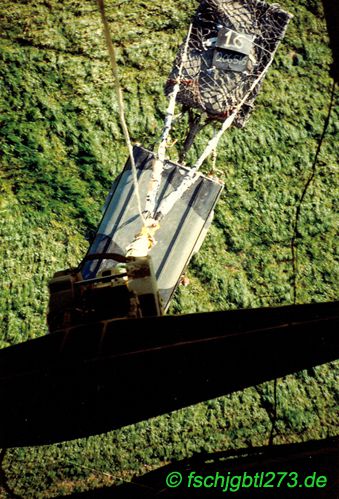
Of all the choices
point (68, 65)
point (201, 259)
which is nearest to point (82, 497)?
point (201, 259)

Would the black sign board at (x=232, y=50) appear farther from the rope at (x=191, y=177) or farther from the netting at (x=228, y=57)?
the rope at (x=191, y=177)

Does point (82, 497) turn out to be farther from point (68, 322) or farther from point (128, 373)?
point (128, 373)

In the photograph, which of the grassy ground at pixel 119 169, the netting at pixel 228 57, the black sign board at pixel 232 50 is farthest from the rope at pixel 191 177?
the grassy ground at pixel 119 169

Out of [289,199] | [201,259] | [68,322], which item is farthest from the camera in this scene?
[289,199]

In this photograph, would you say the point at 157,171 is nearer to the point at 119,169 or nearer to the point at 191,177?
the point at 191,177

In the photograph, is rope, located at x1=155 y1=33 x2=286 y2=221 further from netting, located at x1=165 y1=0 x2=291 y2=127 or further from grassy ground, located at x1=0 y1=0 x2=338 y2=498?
grassy ground, located at x1=0 y1=0 x2=338 y2=498

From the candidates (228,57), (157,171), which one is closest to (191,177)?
(157,171)
